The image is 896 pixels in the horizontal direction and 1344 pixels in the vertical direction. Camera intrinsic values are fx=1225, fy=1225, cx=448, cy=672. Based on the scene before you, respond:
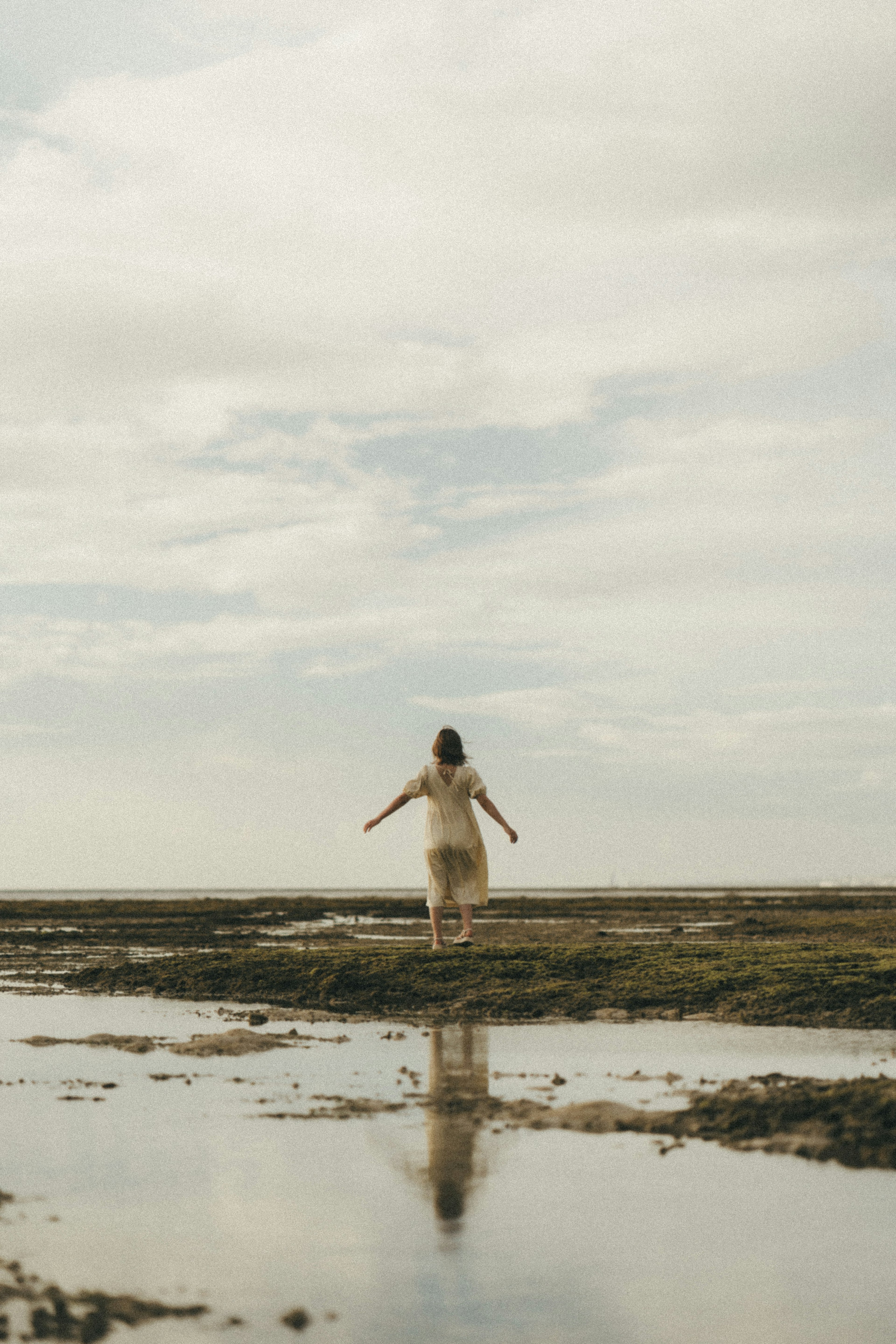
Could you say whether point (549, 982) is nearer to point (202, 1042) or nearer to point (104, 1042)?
point (202, 1042)

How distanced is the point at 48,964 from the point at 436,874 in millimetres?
5660

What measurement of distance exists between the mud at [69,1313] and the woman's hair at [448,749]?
9.59 m

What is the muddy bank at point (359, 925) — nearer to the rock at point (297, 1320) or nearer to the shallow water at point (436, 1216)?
the shallow water at point (436, 1216)

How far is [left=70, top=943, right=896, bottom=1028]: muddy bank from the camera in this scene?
8.96 meters

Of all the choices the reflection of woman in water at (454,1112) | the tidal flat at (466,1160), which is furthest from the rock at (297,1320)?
the reflection of woman in water at (454,1112)

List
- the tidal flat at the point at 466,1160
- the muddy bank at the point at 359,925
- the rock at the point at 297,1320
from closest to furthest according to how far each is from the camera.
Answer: the rock at the point at 297,1320 → the tidal flat at the point at 466,1160 → the muddy bank at the point at 359,925

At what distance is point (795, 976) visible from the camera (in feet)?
31.2

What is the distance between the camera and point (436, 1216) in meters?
4.08

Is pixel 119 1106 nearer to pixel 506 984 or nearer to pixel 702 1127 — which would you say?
pixel 702 1127

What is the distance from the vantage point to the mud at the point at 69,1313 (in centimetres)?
320

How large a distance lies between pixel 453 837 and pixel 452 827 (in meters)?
0.11

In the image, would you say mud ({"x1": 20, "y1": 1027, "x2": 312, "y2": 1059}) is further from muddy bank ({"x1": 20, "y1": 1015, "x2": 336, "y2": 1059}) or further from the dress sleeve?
the dress sleeve

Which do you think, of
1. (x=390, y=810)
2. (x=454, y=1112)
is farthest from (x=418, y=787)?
(x=454, y=1112)

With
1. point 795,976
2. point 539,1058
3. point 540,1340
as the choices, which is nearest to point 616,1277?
point 540,1340
